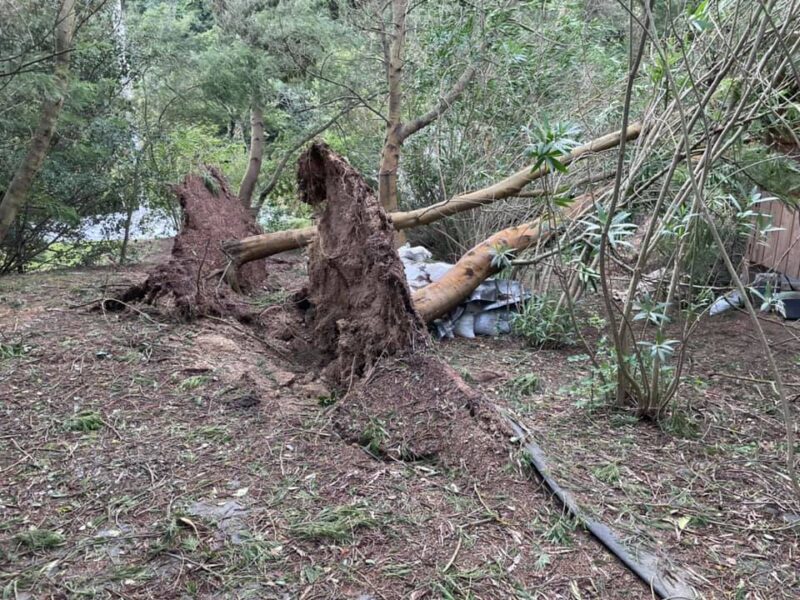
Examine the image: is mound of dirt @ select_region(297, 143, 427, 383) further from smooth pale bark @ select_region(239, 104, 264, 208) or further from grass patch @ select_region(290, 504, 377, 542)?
smooth pale bark @ select_region(239, 104, 264, 208)

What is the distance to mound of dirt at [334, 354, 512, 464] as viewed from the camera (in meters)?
3.14

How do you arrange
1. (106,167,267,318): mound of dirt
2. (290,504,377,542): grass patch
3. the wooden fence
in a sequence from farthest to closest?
the wooden fence, (106,167,267,318): mound of dirt, (290,504,377,542): grass patch

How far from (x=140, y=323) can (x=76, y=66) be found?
161 inches

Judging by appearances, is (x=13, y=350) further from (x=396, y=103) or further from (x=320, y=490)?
(x=396, y=103)

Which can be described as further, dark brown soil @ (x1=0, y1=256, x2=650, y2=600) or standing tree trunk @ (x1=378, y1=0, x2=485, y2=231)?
standing tree trunk @ (x1=378, y1=0, x2=485, y2=231)

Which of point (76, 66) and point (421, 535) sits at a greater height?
point (76, 66)

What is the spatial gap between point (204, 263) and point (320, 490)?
3.39 meters

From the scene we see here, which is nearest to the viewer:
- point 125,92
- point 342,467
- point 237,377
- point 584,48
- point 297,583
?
point 297,583

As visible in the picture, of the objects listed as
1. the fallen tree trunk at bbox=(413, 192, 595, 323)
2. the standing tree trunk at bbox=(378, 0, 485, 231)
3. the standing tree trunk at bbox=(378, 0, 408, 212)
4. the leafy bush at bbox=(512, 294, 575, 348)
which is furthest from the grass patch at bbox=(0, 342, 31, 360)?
the standing tree trunk at bbox=(378, 0, 408, 212)

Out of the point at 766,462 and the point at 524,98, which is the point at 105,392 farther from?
the point at 524,98

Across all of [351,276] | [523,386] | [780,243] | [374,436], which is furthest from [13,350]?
[780,243]

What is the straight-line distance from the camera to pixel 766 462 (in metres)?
3.34

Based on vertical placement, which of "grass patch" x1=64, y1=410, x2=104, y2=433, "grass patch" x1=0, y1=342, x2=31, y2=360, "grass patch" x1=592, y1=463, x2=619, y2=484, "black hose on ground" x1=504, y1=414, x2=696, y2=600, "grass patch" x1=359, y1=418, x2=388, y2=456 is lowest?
"grass patch" x1=592, y1=463, x2=619, y2=484

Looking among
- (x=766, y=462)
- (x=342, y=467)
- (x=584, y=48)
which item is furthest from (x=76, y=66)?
(x=766, y=462)
